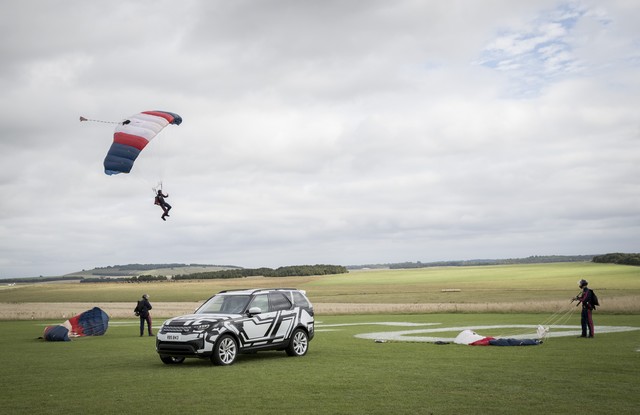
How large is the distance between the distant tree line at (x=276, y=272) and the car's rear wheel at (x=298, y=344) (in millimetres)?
132481

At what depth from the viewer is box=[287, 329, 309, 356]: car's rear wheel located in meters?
19.7

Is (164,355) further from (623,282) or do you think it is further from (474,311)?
(623,282)

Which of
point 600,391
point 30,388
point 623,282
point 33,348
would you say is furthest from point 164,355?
point 623,282

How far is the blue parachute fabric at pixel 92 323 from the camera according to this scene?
102 feet

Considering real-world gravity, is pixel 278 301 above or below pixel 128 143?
below

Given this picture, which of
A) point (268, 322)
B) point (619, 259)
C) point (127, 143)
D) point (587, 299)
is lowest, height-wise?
point (268, 322)

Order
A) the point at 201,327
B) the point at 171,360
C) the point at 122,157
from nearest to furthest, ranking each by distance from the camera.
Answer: the point at 201,327
the point at 171,360
the point at 122,157

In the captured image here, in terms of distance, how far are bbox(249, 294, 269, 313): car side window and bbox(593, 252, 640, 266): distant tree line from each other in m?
109

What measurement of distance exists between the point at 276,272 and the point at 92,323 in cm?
12828

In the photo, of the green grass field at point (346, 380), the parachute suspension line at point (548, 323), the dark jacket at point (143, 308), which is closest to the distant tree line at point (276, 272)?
the parachute suspension line at point (548, 323)

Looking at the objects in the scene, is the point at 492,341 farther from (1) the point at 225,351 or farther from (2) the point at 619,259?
(2) the point at 619,259

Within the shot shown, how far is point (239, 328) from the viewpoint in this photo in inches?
714

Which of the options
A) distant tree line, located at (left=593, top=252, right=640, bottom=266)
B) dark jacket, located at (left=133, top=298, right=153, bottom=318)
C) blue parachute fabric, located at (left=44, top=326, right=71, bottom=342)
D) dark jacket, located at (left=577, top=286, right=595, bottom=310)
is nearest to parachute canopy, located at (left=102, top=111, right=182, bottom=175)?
dark jacket, located at (left=133, top=298, right=153, bottom=318)

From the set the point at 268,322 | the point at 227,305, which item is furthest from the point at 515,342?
the point at 227,305
